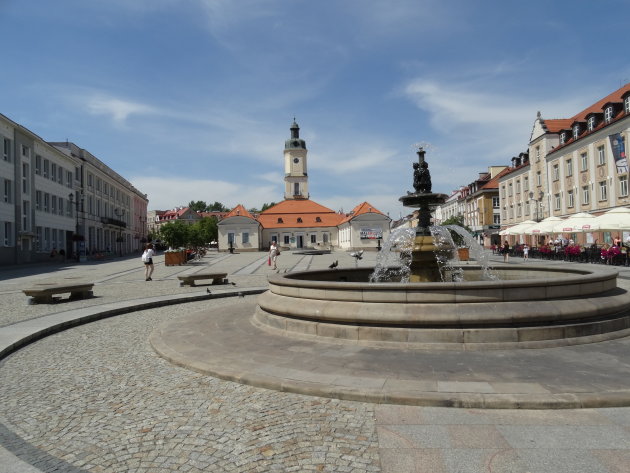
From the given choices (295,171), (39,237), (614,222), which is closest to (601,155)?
(614,222)

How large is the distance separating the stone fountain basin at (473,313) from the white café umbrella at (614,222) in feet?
55.1

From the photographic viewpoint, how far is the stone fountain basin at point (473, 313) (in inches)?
276

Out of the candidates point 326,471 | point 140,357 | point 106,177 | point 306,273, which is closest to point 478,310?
point 326,471

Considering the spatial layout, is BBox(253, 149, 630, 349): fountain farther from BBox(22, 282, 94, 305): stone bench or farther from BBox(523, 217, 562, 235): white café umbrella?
BBox(523, 217, 562, 235): white café umbrella

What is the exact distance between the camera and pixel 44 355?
26.5 feet

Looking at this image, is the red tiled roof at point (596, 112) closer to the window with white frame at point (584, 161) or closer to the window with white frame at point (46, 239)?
the window with white frame at point (584, 161)

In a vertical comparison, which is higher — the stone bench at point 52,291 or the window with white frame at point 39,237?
the window with white frame at point 39,237

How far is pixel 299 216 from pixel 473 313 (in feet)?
262

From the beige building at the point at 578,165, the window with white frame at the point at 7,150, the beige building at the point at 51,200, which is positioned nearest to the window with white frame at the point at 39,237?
the beige building at the point at 51,200

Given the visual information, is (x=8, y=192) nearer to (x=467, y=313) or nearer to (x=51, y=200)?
(x=51, y=200)

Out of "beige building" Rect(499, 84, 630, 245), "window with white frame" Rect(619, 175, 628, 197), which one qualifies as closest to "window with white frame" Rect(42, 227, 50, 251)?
"beige building" Rect(499, 84, 630, 245)

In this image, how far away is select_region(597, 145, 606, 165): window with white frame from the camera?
36.7 m

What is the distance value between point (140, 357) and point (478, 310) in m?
5.47

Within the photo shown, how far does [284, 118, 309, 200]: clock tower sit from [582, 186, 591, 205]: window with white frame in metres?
59.6
